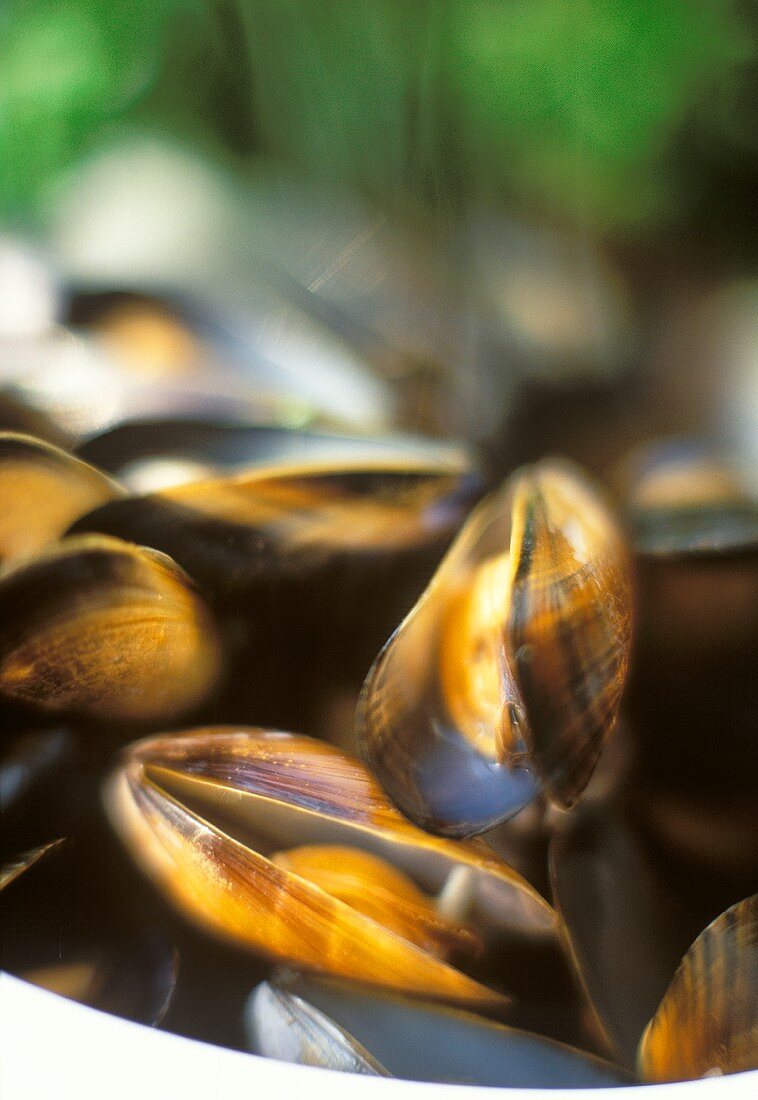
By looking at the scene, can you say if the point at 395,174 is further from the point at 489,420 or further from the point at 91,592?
the point at 91,592

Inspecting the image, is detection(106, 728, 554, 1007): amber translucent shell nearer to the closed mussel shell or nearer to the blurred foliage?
the closed mussel shell

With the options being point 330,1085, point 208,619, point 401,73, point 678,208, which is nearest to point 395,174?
point 401,73

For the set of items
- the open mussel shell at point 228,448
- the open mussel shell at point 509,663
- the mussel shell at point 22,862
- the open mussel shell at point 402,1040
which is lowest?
the open mussel shell at point 402,1040

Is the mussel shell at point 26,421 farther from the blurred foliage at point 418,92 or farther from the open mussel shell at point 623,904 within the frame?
the open mussel shell at point 623,904

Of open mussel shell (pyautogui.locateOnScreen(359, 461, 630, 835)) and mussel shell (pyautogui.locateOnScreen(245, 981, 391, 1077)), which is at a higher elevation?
open mussel shell (pyautogui.locateOnScreen(359, 461, 630, 835))

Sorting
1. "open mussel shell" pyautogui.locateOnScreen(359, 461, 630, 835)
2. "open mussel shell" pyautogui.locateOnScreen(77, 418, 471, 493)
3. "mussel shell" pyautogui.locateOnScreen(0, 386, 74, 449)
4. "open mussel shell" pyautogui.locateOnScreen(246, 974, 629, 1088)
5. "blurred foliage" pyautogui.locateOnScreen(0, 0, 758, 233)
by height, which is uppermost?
"blurred foliage" pyautogui.locateOnScreen(0, 0, 758, 233)

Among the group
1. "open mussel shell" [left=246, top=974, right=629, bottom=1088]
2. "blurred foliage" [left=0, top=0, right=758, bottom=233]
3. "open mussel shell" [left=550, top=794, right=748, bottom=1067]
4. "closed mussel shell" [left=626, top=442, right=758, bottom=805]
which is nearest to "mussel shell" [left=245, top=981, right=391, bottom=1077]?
"open mussel shell" [left=246, top=974, right=629, bottom=1088]

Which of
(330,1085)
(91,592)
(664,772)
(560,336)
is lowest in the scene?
(330,1085)

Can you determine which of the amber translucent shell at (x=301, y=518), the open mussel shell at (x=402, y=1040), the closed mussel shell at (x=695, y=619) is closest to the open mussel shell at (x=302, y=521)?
the amber translucent shell at (x=301, y=518)
